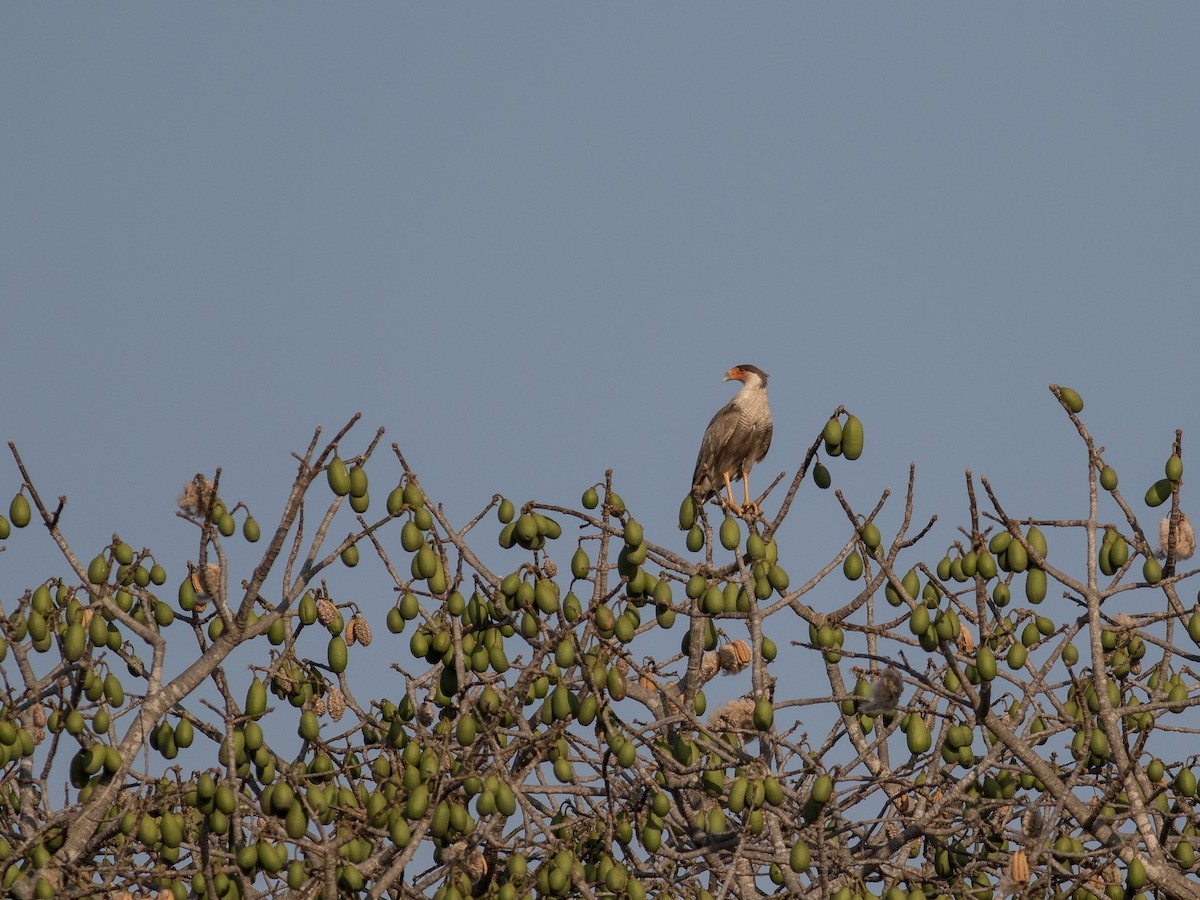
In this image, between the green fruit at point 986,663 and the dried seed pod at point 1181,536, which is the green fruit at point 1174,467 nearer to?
the dried seed pod at point 1181,536

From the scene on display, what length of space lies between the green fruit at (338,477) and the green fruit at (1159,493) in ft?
15.2

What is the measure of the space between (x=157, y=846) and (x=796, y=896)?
11.5 ft

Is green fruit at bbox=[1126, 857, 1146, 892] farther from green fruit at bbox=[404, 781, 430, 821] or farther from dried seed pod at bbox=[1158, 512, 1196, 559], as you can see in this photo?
green fruit at bbox=[404, 781, 430, 821]

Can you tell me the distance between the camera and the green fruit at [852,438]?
31.7 feet

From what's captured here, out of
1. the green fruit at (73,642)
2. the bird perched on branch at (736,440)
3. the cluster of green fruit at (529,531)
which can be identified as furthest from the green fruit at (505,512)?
the bird perched on branch at (736,440)

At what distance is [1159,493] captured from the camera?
31.4 ft

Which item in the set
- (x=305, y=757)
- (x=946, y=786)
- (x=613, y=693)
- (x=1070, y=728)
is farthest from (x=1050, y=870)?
(x=305, y=757)

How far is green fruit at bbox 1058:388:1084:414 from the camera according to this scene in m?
9.66

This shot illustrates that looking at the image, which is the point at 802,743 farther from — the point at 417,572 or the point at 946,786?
the point at 417,572

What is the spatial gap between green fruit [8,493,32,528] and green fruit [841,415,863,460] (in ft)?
16.0

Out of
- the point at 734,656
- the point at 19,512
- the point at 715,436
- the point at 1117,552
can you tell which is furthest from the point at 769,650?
the point at 715,436

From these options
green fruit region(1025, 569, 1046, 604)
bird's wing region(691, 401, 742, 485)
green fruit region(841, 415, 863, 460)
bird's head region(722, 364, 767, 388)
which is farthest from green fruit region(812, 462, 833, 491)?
bird's head region(722, 364, 767, 388)

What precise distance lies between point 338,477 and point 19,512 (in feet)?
6.59

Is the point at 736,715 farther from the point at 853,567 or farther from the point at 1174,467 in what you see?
the point at 1174,467
